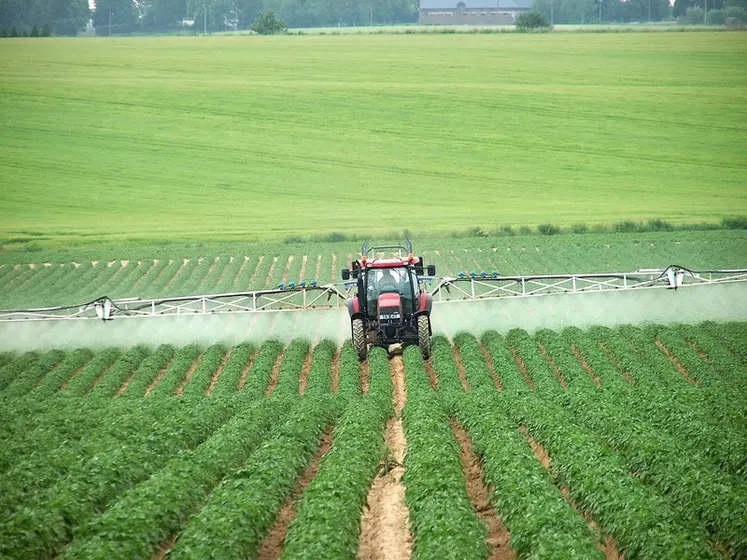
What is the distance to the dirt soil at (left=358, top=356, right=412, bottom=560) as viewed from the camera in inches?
489

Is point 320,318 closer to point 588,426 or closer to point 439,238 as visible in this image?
point 588,426

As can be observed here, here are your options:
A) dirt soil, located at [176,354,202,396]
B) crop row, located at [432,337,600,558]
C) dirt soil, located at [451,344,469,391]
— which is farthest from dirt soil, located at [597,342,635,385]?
dirt soil, located at [176,354,202,396]

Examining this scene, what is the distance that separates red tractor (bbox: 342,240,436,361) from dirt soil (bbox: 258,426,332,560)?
879 cm

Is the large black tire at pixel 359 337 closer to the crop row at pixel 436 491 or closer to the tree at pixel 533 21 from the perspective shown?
the crop row at pixel 436 491

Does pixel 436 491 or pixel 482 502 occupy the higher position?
pixel 436 491

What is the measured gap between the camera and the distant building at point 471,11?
9038 centimetres

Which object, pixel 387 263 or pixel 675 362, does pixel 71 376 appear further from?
pixel 675 362

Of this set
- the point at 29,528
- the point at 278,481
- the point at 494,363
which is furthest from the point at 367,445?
the point at 494,363

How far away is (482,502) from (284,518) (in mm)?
2883

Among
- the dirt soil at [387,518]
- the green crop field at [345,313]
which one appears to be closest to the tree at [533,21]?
the green crop field at [345,313]

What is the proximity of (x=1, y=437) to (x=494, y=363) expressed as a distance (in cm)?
1259

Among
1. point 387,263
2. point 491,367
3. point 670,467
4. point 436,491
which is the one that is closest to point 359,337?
point 387,263

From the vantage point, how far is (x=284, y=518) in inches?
532

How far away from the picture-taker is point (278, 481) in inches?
545
